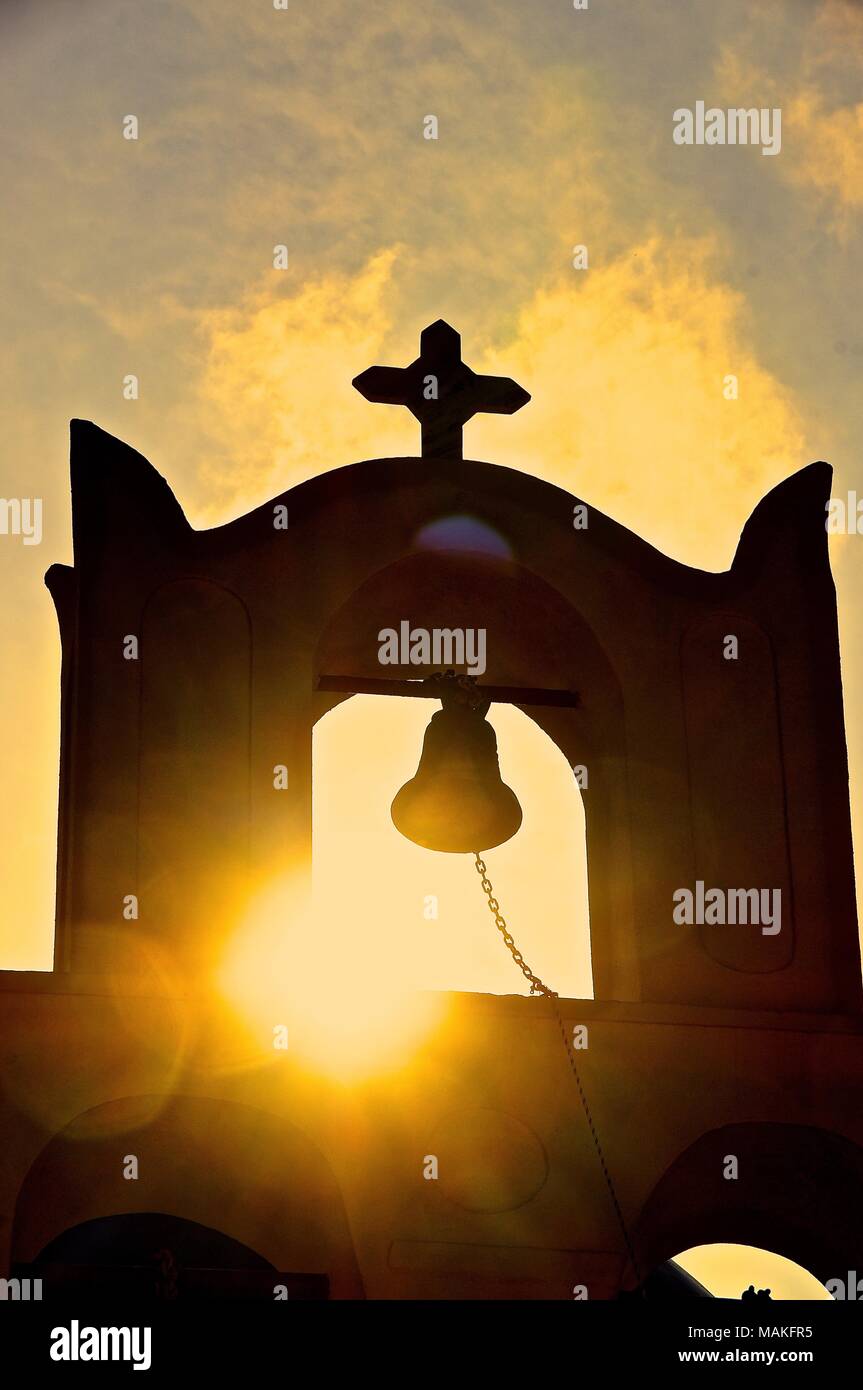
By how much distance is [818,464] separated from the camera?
9.23 metres

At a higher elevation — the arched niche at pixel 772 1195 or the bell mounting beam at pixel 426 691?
the bell mounting beam at pixel 426 691

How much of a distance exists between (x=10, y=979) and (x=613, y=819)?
276 cm

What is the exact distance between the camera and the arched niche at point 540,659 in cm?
828

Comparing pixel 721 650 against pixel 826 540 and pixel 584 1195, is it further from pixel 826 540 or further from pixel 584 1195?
pixel 584 1195

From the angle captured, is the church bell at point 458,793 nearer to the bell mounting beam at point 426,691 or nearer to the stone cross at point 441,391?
the bell mounting beam at point 426,691

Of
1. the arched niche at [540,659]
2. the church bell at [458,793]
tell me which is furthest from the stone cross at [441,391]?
the church bell at [458,793]

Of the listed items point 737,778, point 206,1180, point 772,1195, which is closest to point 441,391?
point 737,778

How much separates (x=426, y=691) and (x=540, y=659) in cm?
75

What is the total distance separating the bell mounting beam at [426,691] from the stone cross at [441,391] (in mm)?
1176

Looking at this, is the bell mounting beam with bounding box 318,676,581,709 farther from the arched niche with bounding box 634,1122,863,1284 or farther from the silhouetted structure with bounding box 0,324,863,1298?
the arched niche with bounding box 634,1122,863,1284

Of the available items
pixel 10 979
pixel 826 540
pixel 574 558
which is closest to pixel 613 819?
pixel 574 558
